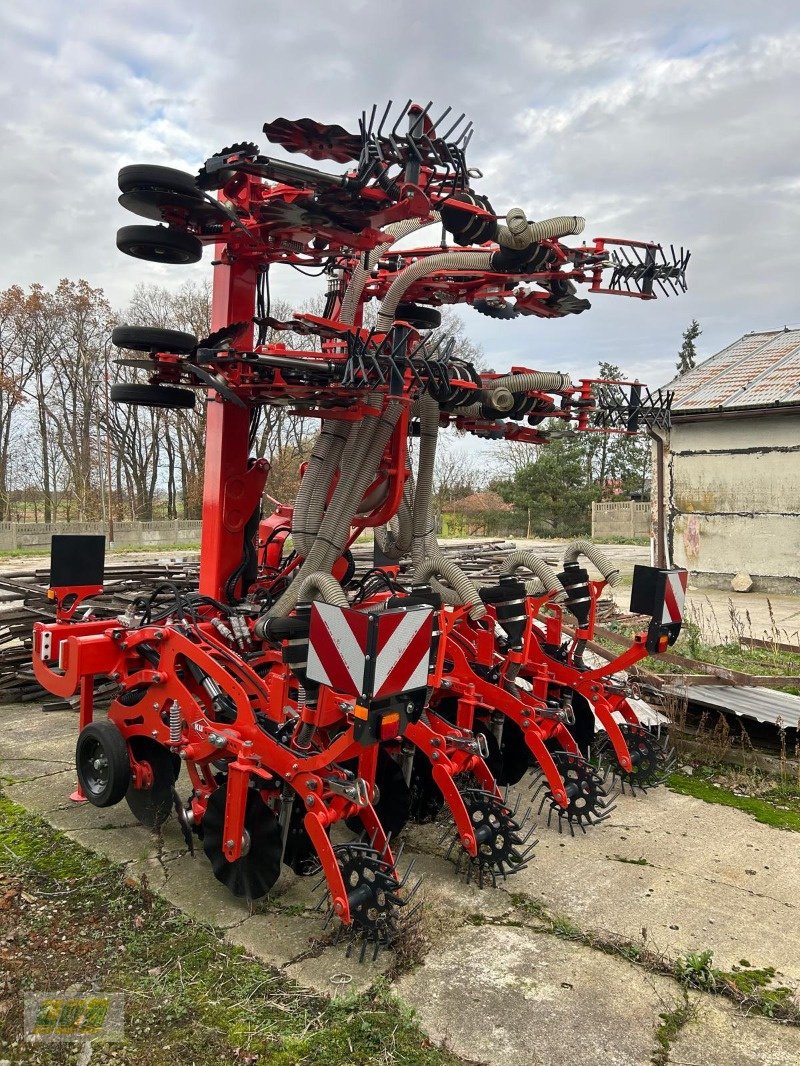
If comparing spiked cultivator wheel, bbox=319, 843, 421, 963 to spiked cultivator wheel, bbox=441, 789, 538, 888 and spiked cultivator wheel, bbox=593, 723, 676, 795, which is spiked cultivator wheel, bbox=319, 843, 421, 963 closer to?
spiked cultivator wheel, bbox=441, 789, 538, 888

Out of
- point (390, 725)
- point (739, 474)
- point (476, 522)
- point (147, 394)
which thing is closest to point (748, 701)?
point (390, 725)

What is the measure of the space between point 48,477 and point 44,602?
102ft

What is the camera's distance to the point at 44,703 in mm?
7410

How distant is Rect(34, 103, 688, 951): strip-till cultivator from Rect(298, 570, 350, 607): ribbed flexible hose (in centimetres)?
2

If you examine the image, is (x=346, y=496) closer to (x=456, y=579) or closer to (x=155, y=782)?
(x=456, y=579)

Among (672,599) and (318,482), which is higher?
(318,482)

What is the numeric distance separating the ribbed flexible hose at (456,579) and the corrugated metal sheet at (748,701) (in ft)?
6.91

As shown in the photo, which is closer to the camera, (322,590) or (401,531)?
(322,590)

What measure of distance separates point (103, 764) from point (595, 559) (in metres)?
3.17

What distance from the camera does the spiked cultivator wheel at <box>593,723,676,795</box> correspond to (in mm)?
5289

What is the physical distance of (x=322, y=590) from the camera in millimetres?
3910

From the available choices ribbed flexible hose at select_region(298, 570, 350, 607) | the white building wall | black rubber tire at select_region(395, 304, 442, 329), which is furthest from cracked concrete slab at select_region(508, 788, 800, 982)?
the white building wall

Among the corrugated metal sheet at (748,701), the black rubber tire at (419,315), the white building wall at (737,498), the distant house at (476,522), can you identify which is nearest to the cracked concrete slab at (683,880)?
the corrugated metal sheet at (748,701)

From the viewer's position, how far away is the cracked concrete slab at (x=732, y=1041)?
2.77 m
